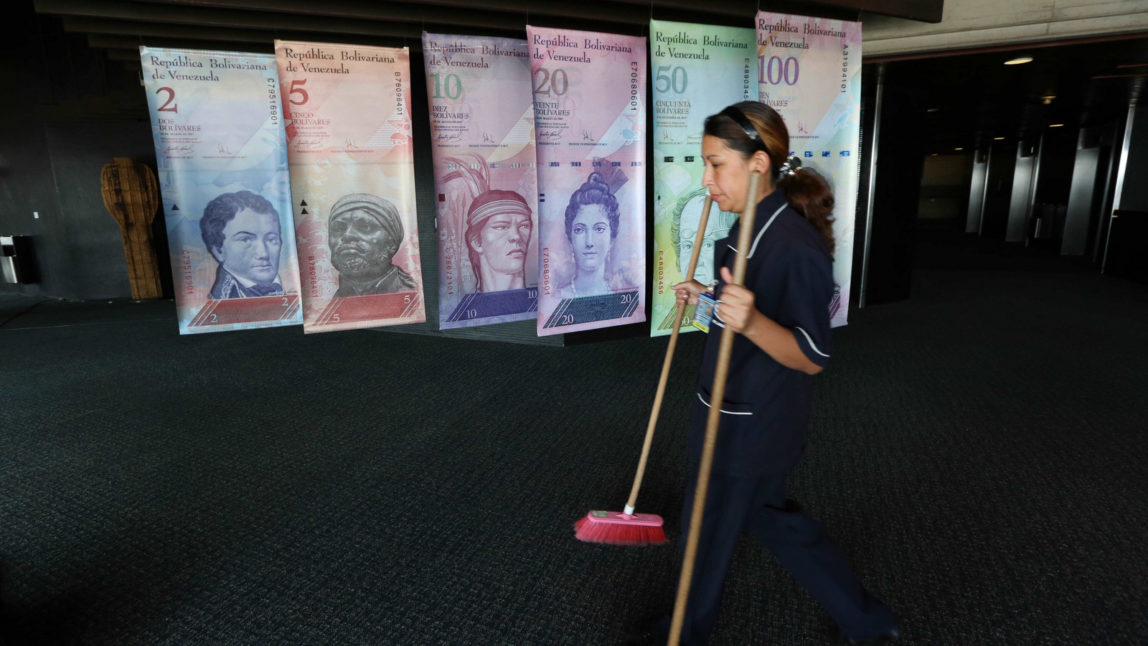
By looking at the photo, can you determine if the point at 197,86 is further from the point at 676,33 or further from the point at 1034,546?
the point at 1034,546

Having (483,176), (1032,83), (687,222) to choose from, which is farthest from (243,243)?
(1032,83)

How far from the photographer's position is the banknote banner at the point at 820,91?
358 centimetres

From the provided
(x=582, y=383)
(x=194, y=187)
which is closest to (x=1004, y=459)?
(x=582, y=383)

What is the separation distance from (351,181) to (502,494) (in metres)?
1.98

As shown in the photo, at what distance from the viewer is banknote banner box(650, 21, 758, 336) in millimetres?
3504

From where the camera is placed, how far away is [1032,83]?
272 inches

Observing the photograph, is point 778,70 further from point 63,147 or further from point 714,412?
point 63,147

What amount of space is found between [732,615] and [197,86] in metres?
3.70

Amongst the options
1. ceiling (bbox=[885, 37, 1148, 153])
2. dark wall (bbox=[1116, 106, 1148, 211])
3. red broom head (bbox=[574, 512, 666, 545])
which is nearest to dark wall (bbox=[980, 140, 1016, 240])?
ceiling (bbox=[885, 37, 1148, 153])

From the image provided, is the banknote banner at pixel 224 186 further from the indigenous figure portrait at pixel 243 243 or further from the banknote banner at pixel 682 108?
the banknote banner at pixel 682 108

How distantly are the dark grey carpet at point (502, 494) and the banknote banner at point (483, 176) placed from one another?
73 cm

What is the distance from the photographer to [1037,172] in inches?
564

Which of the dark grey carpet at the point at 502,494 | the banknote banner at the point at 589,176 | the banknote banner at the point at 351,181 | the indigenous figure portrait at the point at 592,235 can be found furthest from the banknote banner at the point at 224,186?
the indigenous figure portrait at the point at 592,235

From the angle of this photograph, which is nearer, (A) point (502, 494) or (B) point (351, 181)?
(A) point (502, 494)
